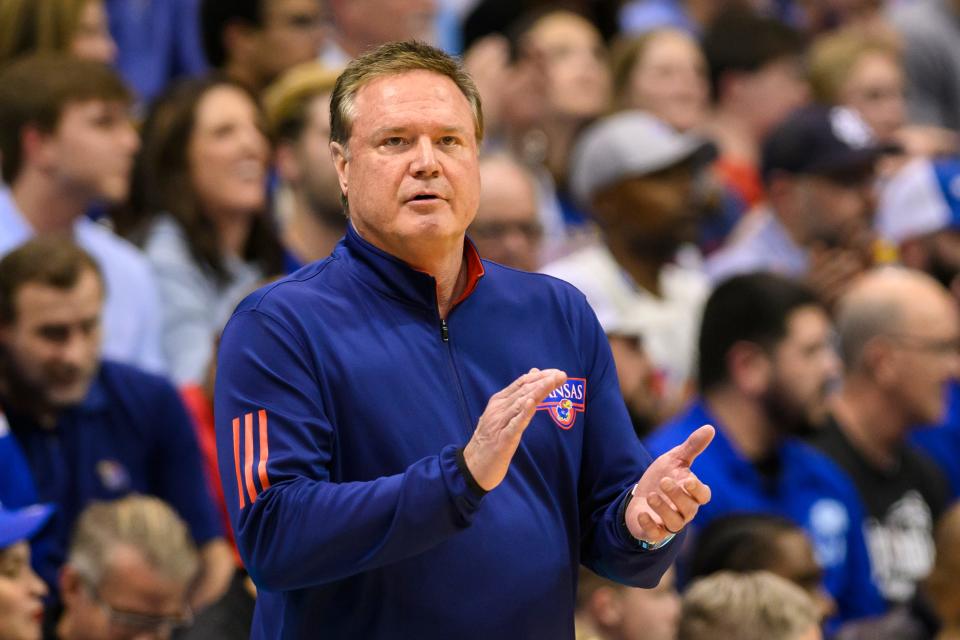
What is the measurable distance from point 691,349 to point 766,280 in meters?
0.88

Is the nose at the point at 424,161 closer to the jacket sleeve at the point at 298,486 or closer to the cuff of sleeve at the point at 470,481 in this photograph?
the jacket sleeve at the point at 298,486

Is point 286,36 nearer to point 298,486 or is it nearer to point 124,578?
point 124,578

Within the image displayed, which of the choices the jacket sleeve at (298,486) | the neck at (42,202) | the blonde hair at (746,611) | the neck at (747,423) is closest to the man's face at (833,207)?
the neck at (747,423)

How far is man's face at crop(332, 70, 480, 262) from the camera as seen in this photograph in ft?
8.68

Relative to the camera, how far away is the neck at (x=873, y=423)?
20.8 ft

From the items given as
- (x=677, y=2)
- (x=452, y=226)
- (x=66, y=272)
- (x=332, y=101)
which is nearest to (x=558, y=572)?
(x=452, y=226)

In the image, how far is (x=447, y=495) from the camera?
2.38m

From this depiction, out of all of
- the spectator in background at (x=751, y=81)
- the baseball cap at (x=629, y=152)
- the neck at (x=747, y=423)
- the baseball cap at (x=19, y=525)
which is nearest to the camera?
the baseball cap at (x=19, y=525)

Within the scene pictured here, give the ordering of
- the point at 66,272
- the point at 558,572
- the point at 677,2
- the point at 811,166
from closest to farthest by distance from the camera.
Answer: the point at 558,572 → the point at 66,272 → the point at 811,166 → the point at 677,2

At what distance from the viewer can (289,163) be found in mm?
6457

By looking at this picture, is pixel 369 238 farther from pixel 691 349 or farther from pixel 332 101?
pixel 691 349

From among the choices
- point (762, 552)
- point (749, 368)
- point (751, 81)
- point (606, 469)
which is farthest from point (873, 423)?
point (606, 469)

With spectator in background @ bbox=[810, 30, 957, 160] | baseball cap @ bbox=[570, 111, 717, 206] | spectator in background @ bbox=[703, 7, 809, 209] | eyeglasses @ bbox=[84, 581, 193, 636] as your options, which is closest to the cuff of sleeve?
eyeglasses @ bbox=[84, 581, 193, 636]

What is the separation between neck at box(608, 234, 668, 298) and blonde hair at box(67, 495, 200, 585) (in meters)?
2.61
